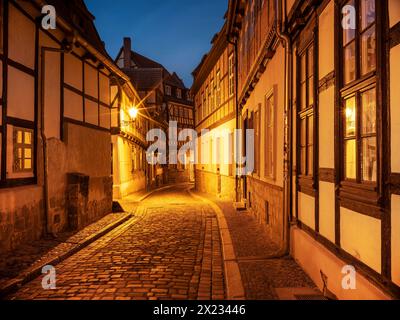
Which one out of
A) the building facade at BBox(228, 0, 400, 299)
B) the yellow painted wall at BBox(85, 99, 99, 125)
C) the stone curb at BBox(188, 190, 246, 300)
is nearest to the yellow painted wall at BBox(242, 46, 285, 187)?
the building facade at BBox(228, 0, 400, 299)

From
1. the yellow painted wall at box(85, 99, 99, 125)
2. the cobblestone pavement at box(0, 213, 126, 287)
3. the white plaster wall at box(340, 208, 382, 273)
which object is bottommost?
the cobblestone pavement at box(0, 213, 126, 287)

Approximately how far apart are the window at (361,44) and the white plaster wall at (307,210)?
2.16 meters

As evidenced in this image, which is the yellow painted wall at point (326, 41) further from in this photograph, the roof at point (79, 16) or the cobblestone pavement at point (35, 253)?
the roof at point (79, 16)

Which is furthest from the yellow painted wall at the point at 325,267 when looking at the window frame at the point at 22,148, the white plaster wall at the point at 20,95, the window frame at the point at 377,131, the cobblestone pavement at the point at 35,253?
the white plaster wall at the point at 20,95

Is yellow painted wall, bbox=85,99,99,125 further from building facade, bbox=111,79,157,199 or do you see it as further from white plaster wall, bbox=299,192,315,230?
white plaster wall, bbox=299,192,315,230

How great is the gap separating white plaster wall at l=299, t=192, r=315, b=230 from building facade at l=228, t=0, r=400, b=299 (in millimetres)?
17

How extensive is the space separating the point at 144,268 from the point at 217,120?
15785mm

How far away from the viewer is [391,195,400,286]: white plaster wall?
328 cm

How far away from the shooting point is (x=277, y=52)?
340 inches

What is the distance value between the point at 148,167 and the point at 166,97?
16.9 metres

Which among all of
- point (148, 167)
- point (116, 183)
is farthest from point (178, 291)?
point (148, 167)

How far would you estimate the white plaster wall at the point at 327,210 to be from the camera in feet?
16.6

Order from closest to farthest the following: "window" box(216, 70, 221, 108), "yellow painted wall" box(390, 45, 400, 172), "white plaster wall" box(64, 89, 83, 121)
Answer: "yellow painted wall" box(390, 45, 400, 172) → "white plaster wall" box(64, 89, 83, 121) → "window" box(216, 70, 221, 108)

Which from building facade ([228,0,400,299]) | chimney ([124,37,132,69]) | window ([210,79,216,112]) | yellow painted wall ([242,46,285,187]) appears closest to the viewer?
building facade ([228,0,400,299])
